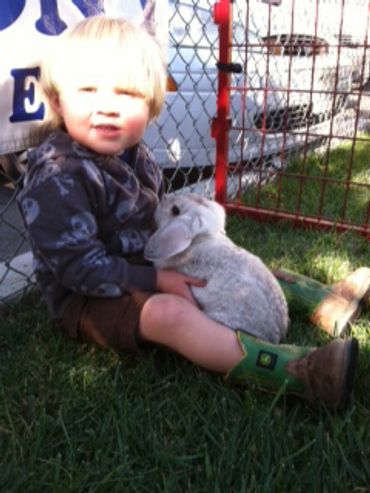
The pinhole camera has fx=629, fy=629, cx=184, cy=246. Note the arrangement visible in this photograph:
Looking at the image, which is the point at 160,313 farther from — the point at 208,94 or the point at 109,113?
the point at 208,94

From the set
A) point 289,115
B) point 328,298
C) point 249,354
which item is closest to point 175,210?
point 249,354

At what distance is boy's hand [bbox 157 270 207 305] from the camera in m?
1.73

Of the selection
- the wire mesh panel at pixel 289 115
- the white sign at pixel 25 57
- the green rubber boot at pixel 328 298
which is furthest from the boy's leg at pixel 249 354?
the wire mesh panel at pixel 289 115

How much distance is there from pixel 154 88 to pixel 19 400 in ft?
3.01

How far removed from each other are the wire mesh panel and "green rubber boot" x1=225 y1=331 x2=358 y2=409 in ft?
4.66

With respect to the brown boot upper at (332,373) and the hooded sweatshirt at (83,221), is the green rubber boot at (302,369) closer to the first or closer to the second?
the brown boot upper at (332,373)

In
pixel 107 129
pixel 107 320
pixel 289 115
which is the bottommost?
pixel 289 115

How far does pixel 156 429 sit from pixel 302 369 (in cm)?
37

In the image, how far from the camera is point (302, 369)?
1509mm

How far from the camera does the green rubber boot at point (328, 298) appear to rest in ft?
6.31

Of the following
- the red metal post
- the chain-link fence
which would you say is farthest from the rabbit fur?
the red metal post

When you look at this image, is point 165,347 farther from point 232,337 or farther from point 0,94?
point 0,94

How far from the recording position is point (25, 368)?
1718 mm

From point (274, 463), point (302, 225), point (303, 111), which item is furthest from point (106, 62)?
point (303, 111)
